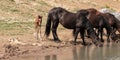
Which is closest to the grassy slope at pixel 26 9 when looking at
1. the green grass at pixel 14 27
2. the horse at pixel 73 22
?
the green grass at pixel 14 27

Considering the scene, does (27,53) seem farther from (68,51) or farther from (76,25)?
(76,25)

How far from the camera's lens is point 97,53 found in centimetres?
1498

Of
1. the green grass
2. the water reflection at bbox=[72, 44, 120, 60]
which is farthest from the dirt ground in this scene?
the water reflection at bbox=[72, 44, 120, 60]

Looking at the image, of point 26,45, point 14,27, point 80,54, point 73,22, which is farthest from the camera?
point 14,27

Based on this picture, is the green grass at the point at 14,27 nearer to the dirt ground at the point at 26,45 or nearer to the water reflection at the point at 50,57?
the dirt ground at the point at 26,45

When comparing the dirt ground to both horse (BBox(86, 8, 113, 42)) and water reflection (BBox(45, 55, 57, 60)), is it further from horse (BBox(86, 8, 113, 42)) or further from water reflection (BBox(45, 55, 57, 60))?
horse (BBox(86, 8, 113, 42))

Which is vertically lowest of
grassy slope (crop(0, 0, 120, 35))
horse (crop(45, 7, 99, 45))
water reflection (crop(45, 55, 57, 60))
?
grassy slope (crop(0, 0, 120, 35))

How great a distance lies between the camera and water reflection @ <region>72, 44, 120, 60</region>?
13875 mm

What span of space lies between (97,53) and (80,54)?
838 millimetres

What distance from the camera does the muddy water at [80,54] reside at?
13.6 m

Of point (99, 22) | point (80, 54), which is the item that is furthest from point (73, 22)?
point (80, 54)

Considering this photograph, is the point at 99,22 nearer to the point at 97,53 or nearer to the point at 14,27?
the point at 97,53

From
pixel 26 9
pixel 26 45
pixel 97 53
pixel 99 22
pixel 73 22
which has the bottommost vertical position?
pixel 26 9

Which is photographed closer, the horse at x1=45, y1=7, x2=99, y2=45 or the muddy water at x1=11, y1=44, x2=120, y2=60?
the muddy water at x1=11, y1=44, x2=120, y2=60
